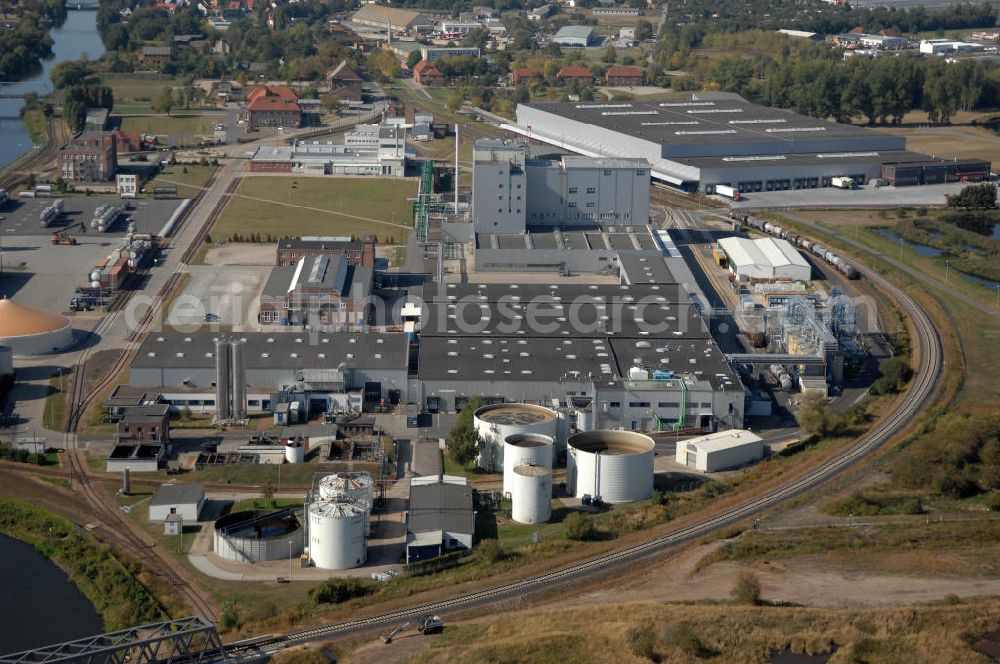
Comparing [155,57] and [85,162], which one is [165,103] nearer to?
[85,162]

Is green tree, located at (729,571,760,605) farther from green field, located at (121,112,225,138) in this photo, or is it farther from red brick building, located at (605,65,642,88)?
red brick building, located at (605,65,642,88)

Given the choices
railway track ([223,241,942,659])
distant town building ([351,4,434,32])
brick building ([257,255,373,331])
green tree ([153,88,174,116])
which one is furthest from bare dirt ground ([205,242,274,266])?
distant town building ([351,4,434,32])

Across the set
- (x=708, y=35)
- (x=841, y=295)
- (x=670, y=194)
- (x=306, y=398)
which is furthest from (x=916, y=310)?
(x=708, y=35)

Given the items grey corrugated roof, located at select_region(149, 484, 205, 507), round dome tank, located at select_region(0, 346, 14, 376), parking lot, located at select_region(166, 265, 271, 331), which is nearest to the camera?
grey corrugated roof, located at select_region(149, 484, 205, 507)

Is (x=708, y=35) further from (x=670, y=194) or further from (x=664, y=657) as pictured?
(x=664, y=657)

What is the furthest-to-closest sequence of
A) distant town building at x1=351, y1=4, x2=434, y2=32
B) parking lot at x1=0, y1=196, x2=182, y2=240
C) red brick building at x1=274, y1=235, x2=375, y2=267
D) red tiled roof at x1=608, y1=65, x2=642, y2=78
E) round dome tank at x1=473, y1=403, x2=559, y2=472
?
distant town building at x1=351, y1=4, x2=434, y2=32
red tiled roof at x1=608, y1=65, x2=642, y2=78
parking lot at x1=0, y1=196, x2=182, y2=240
red brick building at x1=274, y1=235, x2=375, y2=267
round dome tank at x1=473, y1=403, x2=559, y2=472

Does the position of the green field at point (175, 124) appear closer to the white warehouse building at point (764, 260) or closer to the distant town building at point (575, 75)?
the distant town building at point (575, 75)

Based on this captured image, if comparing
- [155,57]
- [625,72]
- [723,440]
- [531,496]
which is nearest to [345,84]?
[155,57]
